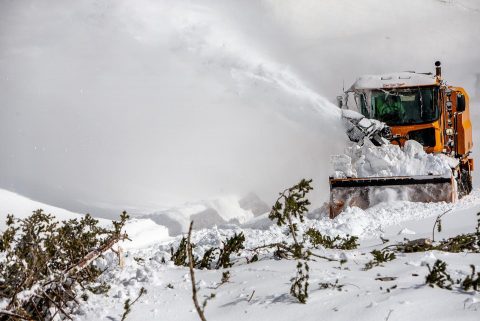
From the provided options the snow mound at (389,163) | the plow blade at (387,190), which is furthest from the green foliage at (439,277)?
the snow mound at (389,163)

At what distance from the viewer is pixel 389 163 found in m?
11.0

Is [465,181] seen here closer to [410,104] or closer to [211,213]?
[410,104]

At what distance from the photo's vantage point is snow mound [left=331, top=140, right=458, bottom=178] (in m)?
10.9

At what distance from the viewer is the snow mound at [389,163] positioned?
10.9 m

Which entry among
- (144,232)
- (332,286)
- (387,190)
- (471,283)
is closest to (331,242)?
(332,286)

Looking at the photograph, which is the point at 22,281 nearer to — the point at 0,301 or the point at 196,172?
the point at 0,301

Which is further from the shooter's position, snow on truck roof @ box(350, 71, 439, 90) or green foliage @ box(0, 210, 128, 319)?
snow on truck roof @ box(350, 71, 439, 90)

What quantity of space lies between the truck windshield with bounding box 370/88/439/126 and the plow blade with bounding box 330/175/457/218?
2332 mm

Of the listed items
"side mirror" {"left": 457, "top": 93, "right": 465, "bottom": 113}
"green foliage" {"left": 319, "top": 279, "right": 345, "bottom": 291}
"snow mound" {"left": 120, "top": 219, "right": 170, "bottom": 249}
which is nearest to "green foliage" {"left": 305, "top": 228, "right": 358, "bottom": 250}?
"green foliage" {"left": 319, "top": 279, "right": 345, "bottom": 291}

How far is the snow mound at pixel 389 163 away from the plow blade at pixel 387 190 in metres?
0.26

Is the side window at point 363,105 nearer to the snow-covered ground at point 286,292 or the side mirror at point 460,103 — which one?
the side mirror at point 460,103

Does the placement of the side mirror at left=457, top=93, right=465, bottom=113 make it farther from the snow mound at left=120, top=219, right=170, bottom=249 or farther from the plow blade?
the snow mound at left=120, top=219, right=170, bottom=249

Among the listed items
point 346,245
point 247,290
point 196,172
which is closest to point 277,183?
point 196,172

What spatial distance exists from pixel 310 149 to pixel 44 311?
15651 millimetres
